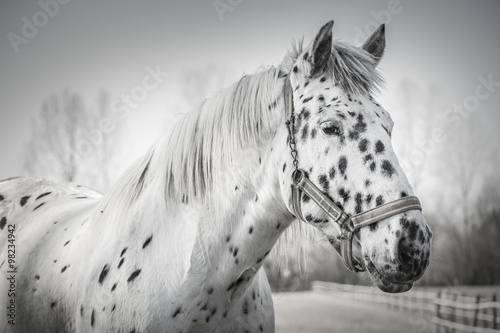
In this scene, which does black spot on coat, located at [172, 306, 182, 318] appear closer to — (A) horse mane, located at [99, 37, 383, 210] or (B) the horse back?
(A) horse mane, located at [99, 37, 383, 210]

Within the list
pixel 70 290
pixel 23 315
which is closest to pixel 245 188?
pixel 70 290

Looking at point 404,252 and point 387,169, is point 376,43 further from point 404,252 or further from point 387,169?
point 404,252

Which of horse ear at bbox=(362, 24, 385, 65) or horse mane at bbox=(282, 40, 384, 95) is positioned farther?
horse ear at bbox=(362, 24, 385, 65)

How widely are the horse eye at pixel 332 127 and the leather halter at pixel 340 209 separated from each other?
0.21m

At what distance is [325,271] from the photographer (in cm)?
3500

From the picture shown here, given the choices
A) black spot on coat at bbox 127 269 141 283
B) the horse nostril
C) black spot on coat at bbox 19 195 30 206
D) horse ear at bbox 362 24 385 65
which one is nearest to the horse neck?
black spot on coat at bbox 127 269 141 283

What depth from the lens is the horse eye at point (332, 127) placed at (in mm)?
2145

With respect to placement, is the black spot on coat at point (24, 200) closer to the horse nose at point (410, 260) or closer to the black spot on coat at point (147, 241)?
the black spot on coat at point (147, 241)

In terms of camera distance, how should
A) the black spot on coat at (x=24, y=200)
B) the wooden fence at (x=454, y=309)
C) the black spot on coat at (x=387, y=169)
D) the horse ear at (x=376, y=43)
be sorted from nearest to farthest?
1. the black spot on coat at (x=387, y=169)
2. the horse ear at (x=376, y=43)
3. the black spot on coat at (x=24, y=200)
4. the wooden fence at (x=454, y=309)

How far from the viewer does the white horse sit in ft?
6.61

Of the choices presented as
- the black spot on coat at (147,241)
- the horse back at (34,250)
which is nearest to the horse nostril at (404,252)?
the black spot on coat at (147,241)

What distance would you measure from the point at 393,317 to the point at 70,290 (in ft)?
53.6

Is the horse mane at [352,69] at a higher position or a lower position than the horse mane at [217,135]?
higher

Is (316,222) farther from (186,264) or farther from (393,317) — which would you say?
(393,317)
